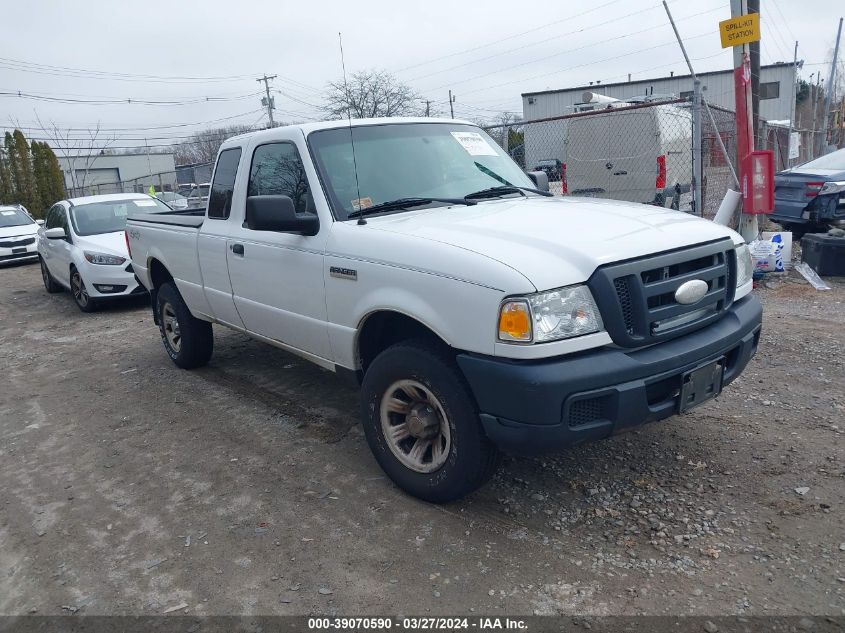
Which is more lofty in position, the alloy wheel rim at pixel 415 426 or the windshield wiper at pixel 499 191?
the windshield wiper at pixel 499 191

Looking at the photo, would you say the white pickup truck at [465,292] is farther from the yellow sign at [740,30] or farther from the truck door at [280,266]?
the yellow sign at [740,30]

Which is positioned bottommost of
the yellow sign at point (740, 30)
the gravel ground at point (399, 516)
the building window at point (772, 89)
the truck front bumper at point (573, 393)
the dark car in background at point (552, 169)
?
the gravel ground at point (399, 516)

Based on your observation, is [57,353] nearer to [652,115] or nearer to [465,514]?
[465,514]

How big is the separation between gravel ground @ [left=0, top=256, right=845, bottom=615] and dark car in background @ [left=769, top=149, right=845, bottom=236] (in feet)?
16.6

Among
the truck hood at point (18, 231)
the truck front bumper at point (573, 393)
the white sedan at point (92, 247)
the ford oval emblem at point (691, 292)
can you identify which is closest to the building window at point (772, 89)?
the truck hood at point (18, 231)

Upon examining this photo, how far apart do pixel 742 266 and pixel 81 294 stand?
29.6 ft

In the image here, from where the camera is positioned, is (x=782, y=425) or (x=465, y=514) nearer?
(x=465, y=514)

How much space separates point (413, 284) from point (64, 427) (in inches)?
138

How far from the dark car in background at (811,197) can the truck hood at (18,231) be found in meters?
15.9

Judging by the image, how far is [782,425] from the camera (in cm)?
414

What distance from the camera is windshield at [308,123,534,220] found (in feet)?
13.0

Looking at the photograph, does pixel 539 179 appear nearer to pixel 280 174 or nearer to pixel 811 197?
pixel 280 174

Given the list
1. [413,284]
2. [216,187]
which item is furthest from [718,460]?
[216,187]

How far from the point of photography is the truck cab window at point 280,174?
13.5ft
